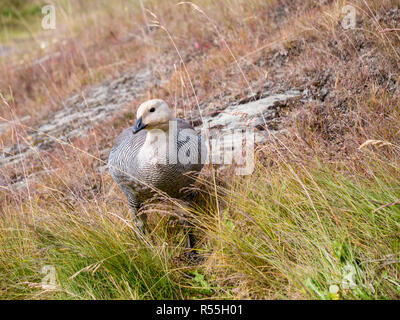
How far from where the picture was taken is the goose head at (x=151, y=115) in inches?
123

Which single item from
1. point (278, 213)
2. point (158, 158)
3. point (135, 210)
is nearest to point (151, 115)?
point (158, 158)

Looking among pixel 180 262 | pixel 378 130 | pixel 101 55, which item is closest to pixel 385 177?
pixel 378 130

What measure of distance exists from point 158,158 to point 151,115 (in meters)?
0.35

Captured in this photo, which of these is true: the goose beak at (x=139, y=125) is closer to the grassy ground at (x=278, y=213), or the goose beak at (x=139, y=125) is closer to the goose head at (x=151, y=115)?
the goose head at (x=151, y=115)

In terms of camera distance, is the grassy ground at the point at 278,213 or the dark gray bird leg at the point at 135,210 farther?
the dark gray bird leg at the point at 135,210

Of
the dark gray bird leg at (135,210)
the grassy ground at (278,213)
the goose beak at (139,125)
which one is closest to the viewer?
the grassy ground at (278,213)

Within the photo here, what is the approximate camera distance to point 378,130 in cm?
334

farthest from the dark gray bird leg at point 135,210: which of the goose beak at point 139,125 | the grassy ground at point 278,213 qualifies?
the goose beak at point 139,125

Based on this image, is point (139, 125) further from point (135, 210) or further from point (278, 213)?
point (278, 213)

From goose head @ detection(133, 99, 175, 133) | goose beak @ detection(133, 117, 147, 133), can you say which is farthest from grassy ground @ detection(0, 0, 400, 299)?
goose beak @ detection(133, 117, 147, 133)

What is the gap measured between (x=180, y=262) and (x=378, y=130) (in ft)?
6.54

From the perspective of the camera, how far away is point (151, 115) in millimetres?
3139
